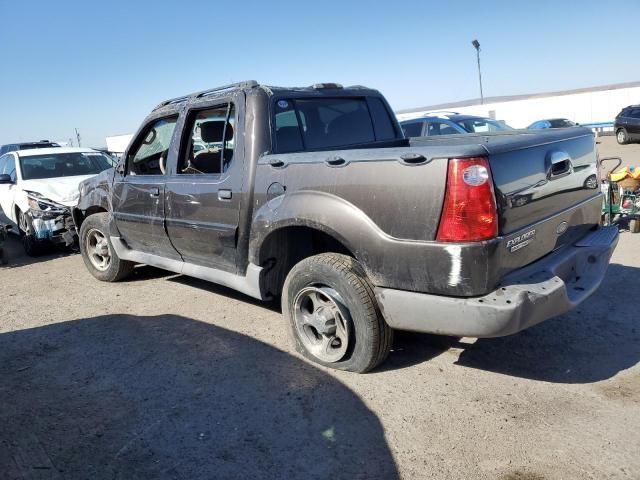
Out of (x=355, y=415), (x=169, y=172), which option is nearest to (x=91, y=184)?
(x=169, y=172)

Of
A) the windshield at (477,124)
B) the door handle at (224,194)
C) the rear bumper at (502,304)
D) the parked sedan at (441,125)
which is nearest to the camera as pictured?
the rear bumper at (502,304)

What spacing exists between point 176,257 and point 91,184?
1.88m

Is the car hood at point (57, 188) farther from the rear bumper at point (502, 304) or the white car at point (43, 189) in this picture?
the rear bumper at point (502, 304)

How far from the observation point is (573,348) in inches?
146

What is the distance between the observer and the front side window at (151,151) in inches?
195

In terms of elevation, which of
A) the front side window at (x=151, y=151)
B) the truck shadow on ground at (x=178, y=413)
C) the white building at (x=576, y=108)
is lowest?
the truck shadow on ground at (x=178, y=413)

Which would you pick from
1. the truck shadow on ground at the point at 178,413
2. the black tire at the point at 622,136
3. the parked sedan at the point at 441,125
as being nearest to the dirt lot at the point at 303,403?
the truck shadow on ground at the point at 178,413

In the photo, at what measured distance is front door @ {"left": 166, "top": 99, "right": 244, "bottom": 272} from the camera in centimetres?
394

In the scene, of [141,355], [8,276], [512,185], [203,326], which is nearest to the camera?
[512,185]

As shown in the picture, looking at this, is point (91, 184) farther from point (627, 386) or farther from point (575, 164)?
point (627, 386)

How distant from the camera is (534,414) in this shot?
9.62 feet

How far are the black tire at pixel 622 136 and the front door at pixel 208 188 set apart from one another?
20834mm

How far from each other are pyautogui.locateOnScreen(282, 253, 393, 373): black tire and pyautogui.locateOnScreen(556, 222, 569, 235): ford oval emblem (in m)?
1.25

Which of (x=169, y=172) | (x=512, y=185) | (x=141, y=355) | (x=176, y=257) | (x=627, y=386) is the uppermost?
(x=169, y=172)
